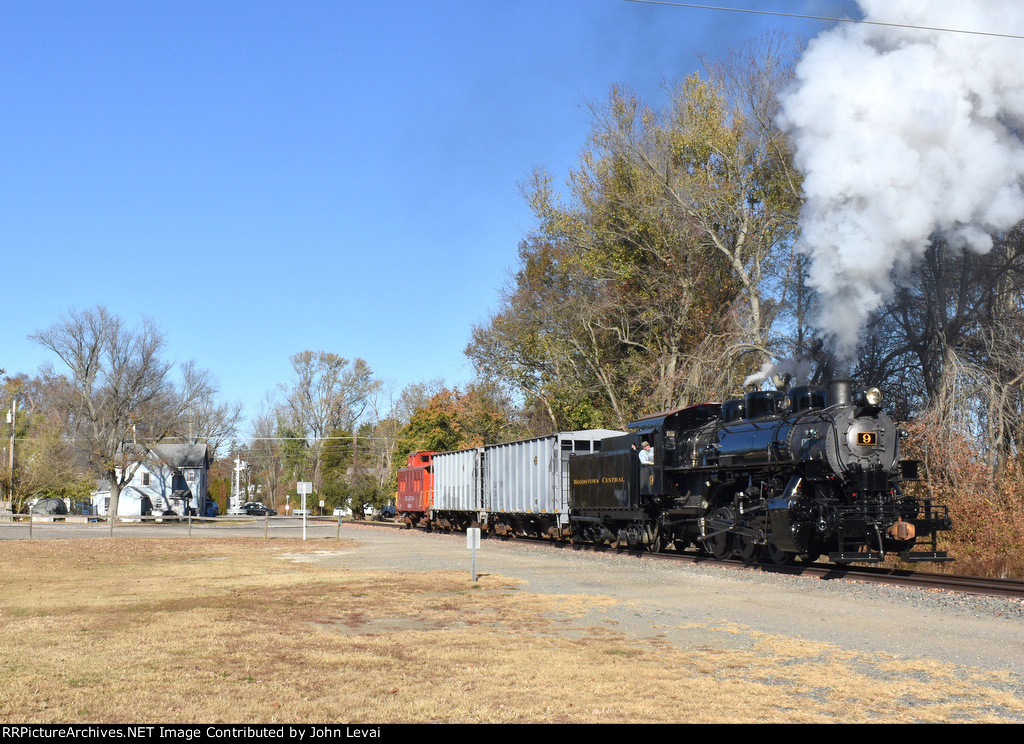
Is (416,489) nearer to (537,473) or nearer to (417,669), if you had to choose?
(537,473)

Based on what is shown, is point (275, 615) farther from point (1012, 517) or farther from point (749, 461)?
point (1012, 517)

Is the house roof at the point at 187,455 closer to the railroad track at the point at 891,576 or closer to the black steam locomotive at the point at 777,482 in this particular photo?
the black steam locomotive at the point at 777,482

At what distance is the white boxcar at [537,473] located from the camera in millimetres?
26438

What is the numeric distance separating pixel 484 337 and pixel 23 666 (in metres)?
39.0

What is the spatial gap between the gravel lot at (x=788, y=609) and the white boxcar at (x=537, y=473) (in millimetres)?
6752

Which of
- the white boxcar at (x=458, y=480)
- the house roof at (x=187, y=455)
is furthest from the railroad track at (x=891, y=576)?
the house roof at (x=187, y=455)

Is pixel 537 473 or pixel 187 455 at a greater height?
pixel 187 455

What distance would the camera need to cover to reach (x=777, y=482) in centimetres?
1681

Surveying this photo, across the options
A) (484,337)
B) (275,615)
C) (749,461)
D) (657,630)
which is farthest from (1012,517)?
(484,337)

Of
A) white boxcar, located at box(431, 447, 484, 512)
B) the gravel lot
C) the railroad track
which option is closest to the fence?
white boxcar, located at box(431, 447, 484, 512)

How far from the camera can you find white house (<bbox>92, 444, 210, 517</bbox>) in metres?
64.9

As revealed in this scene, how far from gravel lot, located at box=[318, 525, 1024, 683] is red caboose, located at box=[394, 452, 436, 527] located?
71.2 feet

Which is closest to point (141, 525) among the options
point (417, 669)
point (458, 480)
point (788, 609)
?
point (458, 480)

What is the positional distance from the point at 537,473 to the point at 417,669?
19670 millimetres
